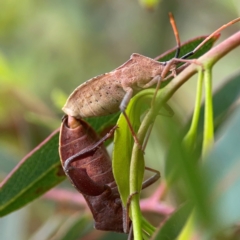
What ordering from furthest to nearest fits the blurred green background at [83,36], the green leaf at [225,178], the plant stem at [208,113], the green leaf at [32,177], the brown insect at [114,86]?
the blurred green background at [83,36] < the green leaf at [32,177] < the brown insect at [114,86] < the plant stem at [208,113] < the green leaf at [225,178]

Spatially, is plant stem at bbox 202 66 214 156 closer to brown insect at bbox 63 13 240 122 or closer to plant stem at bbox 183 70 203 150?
plant stem at bbox 183 70 203 150

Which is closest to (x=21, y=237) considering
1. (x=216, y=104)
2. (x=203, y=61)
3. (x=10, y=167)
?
(x=10, y=167)

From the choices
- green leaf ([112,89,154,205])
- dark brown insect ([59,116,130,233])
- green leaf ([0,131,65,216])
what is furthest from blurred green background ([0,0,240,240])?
green leaf ([112,89,154,205])

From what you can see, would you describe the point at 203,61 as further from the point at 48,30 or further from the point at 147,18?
the point at 48,30

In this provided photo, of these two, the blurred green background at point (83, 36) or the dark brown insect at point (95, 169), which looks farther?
the blurred green background at point (83, 36)

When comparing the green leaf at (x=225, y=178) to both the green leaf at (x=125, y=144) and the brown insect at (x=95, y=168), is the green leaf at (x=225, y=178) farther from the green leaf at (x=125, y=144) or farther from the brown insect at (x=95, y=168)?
the brown insect at (x=95, y=168)

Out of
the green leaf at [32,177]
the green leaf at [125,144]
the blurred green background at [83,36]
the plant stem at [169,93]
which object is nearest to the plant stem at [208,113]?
the plant stem at [169,93]
